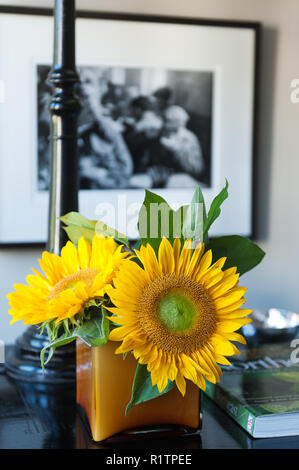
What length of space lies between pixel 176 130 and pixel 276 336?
0.61 metres

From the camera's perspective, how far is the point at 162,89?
4.48 ft

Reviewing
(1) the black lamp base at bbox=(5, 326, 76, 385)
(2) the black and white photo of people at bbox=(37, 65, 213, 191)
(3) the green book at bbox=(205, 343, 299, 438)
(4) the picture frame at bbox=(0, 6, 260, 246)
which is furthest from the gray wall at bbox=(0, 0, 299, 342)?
Answer: (1) the black lamp base at bbox=(5, 326, 76, 385)

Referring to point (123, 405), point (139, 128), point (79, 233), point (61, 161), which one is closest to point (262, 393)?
point (123, 405)

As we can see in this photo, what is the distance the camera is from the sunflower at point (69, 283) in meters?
0.54

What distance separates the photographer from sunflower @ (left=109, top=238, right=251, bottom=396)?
51 cm

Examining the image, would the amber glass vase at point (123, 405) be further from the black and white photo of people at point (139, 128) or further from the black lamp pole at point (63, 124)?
the black and white photo of people at point (139, 128)

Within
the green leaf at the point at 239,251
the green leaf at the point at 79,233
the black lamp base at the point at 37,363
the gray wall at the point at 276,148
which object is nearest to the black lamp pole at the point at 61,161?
the black lamp base at the point at 37,363

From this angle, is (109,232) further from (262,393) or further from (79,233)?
(262,393)

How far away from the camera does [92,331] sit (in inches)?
21.4

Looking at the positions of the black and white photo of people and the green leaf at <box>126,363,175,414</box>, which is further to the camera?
the black and white photo of people

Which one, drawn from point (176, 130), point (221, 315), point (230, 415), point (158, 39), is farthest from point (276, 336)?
point (158, 39)

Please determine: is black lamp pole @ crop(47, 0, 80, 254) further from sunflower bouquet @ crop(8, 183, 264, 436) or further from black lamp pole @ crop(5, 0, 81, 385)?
sunflower bouquet @ crop(8, 183, 264, 436)

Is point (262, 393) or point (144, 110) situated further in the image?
point (144, 110)

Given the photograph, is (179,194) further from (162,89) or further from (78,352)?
(78,352)
